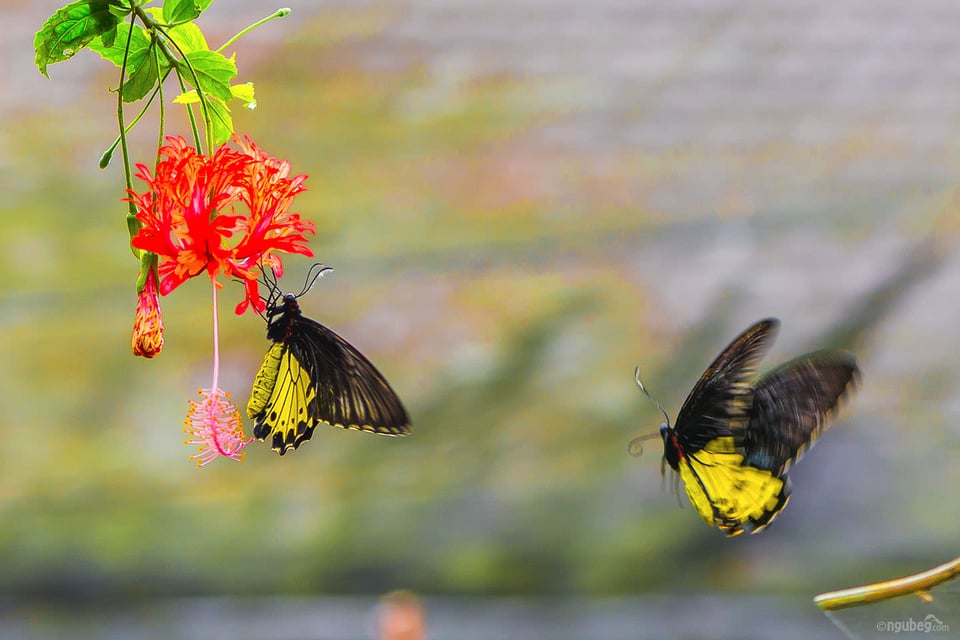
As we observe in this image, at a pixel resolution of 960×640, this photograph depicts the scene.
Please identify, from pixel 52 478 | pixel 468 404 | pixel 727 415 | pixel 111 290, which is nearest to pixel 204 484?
pixel 52 478

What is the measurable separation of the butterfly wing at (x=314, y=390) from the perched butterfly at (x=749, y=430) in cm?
18

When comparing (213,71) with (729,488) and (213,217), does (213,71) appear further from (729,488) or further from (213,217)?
(729,488)

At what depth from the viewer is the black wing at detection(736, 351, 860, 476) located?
1.83 ft

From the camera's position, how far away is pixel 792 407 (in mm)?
578

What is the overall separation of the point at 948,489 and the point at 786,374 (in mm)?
1620

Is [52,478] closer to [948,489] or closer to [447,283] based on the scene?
[447,283]

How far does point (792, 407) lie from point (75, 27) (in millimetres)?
459

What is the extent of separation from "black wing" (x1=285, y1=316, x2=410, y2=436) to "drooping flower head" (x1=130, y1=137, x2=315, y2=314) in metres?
0.08

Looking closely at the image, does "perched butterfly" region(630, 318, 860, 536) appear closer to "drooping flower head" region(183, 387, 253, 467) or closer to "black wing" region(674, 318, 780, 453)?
"black wing" region(674, 318, 780, 453)

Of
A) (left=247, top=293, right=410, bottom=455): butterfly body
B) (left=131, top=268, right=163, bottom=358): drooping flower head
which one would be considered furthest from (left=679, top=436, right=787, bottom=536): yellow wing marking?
(left=131, top=268, right=163, bottom=358): drooping flower head

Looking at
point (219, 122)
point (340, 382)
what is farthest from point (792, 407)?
point (219, 122)

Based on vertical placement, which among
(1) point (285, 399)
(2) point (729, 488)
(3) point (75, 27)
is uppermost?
(3) point (75, 27)

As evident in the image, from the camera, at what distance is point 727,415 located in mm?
571

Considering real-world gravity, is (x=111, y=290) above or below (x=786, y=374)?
above
